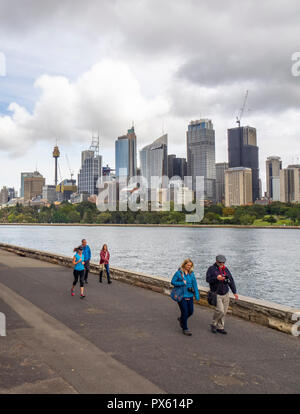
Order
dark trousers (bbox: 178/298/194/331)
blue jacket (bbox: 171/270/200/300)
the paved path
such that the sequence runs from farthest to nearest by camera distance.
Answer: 1. blue jacket (bbox: 171/270/200/300)
2. dark trousers (bbox: 178/298/194/331)
3. the paved path

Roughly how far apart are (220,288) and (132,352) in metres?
2.63

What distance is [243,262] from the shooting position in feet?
158

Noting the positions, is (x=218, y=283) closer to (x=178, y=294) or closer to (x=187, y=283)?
(x=187, y=283)

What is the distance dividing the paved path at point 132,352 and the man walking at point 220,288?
0.90ft

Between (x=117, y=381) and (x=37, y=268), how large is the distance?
49.2 feet

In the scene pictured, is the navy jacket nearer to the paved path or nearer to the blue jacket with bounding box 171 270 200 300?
the blue jacket with bounding box 171 270 200 300

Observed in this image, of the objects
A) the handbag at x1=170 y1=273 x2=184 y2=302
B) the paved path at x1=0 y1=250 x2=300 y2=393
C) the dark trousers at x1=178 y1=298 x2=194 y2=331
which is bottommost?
the paved path at x1=0 y1=250 x2=300 y2=393

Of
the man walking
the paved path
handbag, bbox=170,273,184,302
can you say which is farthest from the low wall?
handbag, bbox=170,273,184,302

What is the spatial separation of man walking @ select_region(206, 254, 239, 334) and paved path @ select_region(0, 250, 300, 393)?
0.28 metres

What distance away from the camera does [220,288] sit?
28.2 feet

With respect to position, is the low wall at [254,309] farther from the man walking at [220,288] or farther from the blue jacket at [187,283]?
the blue jacket at [187,283]

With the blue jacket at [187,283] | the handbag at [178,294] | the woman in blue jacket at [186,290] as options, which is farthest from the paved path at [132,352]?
the blue jacket at [187,283]

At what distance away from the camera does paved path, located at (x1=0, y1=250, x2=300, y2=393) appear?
5668 millimetres

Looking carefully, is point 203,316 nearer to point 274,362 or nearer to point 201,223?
point 274,362
